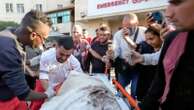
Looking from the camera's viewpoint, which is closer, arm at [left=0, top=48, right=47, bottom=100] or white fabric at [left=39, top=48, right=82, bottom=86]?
arm at [left=0, top=48, right=47, bottom=100]

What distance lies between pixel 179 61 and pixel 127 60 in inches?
124

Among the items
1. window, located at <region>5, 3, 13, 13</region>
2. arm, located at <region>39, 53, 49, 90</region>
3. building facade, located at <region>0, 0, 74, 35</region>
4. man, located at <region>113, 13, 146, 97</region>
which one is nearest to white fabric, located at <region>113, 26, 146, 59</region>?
man, located at <region>113, 13, 146, 97</region>

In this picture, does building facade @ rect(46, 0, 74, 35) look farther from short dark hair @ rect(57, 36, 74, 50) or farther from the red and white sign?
short dark hair @ rect(57, 36, 74, 50)

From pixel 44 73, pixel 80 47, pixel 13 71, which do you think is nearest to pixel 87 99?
pixel 13 71

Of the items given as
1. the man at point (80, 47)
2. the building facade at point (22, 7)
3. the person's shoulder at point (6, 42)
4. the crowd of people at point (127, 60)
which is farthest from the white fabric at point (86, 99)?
the building facade at point (22, 7)

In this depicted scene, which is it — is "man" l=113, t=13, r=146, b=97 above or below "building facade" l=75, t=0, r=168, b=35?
above

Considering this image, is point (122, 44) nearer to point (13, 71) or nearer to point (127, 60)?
point (127, 60)

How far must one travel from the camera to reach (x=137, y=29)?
18.1 feet

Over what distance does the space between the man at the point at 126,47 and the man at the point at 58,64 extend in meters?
0.78

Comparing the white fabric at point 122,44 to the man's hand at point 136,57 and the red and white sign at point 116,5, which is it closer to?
the man's hand at point 136,57

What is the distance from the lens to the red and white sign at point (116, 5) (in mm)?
29359

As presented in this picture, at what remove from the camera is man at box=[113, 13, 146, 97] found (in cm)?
541

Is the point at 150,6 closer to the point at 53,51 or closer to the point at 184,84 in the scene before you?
the point at 53,51

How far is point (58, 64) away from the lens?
4863 millimetres
